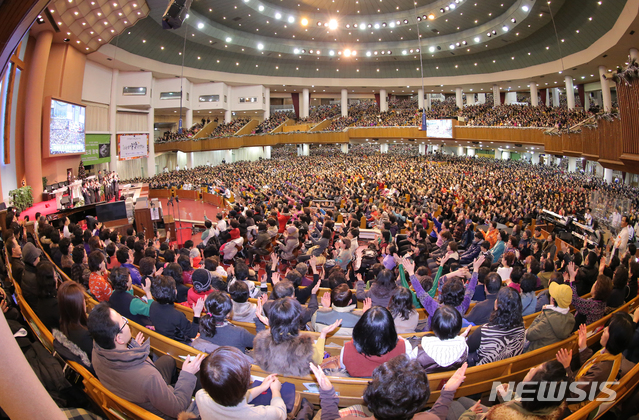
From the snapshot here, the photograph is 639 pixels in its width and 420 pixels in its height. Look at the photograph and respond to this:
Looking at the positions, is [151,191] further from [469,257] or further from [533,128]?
[533,128]

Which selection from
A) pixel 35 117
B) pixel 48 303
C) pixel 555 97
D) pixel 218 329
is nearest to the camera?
pixel 218 329

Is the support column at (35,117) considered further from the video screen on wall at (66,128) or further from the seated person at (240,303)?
the seated person at (240,303)

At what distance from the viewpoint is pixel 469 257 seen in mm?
6961

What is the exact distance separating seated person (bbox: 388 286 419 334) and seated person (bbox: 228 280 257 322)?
1.35 metres

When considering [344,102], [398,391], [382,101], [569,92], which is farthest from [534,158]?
[398,391]

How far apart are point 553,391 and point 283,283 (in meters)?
2.35

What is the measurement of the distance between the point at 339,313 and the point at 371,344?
0.97 meters

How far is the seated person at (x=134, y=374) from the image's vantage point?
2312mm

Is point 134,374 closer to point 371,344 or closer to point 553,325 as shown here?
point 371,344


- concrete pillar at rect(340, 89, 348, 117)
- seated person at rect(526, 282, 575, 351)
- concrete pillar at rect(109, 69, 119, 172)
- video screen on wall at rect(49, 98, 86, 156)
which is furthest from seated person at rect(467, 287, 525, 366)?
concrete pillar at rect(340, 89, 348, 117)

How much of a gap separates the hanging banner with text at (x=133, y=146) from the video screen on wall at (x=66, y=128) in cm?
631

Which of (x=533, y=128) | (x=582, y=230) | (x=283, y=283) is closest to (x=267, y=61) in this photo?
(x=533, y=128)

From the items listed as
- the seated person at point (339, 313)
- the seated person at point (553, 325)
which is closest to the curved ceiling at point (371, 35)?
the seated person at point (553, 325)

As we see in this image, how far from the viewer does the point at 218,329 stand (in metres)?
2.93
